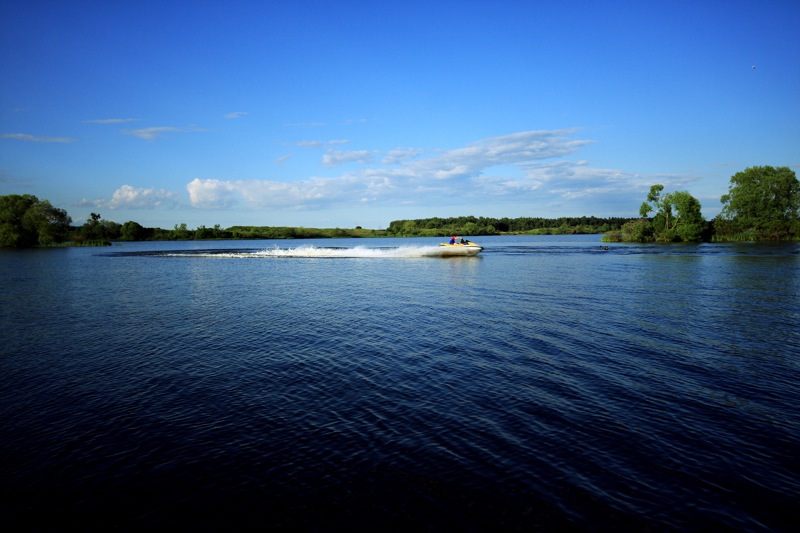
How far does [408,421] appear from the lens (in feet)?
41.3

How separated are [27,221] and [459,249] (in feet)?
469

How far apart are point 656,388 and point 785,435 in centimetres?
365

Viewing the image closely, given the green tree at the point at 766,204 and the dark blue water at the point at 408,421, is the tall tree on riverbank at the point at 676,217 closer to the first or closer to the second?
the green tree at the point at 766,204

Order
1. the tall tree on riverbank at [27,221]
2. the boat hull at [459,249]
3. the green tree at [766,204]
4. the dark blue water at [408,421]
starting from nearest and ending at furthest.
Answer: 1. the dark blue water at [408,421]
2. the boat hull at [459,249]
3. the green tree at [766,204]
4. the tall tree on riverbank at [27,221]

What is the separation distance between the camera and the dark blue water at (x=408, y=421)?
8836mm

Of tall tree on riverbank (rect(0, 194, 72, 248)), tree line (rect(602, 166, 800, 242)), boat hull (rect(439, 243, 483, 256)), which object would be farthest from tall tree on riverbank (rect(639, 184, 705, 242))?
tall tree on riverbank (rect(0, 194, 72, 248))

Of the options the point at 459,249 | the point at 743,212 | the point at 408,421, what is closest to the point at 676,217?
the point at 743,212

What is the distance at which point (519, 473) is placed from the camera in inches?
387

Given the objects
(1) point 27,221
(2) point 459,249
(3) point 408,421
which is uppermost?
(1) point 27,221

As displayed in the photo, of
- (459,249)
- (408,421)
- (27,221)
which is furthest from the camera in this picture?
(27,221)

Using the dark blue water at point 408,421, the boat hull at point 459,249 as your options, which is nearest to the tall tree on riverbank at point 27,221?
the boat hull at point 459,249

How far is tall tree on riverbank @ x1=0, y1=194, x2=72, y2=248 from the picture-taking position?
442 feet

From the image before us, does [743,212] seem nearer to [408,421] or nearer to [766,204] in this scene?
[766,204]

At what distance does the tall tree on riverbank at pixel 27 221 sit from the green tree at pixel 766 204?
688 ft
